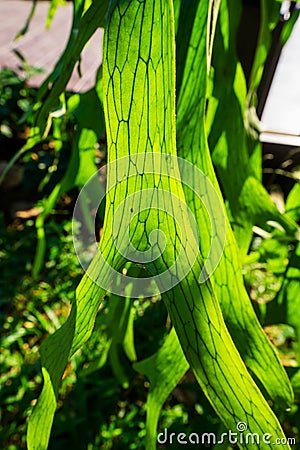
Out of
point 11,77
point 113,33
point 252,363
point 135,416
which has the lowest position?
point 135,416

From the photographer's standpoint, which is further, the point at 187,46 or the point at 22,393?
the point at 22,393

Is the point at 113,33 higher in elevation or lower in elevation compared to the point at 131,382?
higher

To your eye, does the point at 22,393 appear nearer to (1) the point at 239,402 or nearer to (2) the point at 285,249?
(2) the point at 285,249

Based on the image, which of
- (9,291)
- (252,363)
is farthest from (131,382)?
(252,363)

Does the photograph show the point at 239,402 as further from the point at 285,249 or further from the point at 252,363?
the point at 285,249

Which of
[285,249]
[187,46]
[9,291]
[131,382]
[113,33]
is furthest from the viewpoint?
[9,291]

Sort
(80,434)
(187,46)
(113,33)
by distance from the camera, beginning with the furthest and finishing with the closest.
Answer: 1. (80,434)
2. (187,46)
3. (113,33)
